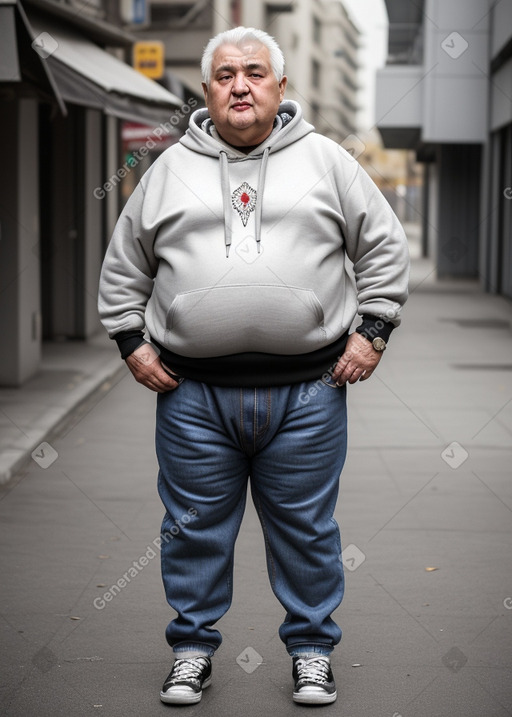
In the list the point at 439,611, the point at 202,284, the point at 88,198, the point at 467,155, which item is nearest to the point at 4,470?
the point at 439,611

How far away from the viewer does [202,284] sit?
346 centimetres

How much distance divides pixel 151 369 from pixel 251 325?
14.0 inches

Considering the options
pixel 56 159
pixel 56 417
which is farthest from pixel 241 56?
pixel 56 159

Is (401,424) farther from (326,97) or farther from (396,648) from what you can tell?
(326,97)

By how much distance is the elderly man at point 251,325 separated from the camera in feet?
11.3

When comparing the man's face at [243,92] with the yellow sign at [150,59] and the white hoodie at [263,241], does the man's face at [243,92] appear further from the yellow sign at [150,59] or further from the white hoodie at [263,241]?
the yellow sign at [150,59]

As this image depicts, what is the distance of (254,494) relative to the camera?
3725 millimetres

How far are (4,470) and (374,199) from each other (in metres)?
3.85

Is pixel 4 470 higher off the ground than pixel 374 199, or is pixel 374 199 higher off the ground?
pixel 374 199

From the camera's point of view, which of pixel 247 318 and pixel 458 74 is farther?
pixel 458 74

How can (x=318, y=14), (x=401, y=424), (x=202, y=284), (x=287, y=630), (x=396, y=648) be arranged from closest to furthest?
(x=202, y=284) < (x=287, y=630) < (x=396, y=648) < (x=401, y=424) < (x=318, y=14)

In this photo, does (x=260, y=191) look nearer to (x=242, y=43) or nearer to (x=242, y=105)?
(x=242, y=105)

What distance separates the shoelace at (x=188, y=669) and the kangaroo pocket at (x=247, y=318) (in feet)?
3.15

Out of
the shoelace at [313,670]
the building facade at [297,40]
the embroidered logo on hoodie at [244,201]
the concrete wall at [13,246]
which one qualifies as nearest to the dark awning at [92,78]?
the concrete wall at [13,246]
